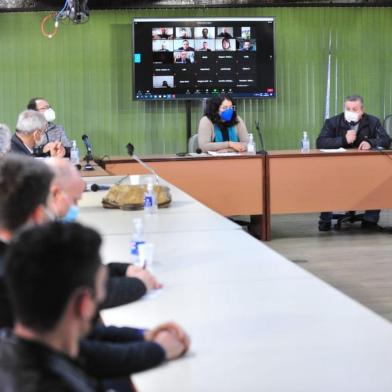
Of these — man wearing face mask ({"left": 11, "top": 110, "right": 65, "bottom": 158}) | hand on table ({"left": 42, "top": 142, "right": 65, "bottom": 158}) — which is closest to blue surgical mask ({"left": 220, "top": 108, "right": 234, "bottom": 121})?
hand on table ({"left": 42, "top": 142, "right": 65, "bottom": 158})

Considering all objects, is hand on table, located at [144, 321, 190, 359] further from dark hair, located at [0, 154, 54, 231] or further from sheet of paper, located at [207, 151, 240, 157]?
sheet of paper, located at [207, 151, 240, 157]

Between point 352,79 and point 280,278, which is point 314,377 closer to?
point 280,278

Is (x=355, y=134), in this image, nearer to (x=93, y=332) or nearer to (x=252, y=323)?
(x=252, y=323)

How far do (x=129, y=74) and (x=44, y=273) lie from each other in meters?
8.09

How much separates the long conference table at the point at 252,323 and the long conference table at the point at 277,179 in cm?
362

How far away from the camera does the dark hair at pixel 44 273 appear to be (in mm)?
1211

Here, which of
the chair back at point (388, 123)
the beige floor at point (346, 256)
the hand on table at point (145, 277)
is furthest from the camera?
the chair back at point (388, 123)

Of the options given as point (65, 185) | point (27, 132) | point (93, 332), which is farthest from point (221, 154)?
point (93, 332)

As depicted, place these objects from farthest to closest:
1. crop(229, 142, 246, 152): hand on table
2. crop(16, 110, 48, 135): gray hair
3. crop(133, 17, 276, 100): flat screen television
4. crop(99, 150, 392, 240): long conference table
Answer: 1. crop(133, 17, 276, 100): flat screen television
2. crop(229, 142, 246, 152): hand on table
3. crop(99, 150, 392, 240): long conference table
4. crop(16, 110, 48, 135): gray hair

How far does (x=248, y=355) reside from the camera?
1.80 meters

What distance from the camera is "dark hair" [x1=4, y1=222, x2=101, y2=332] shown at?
47.7 inches

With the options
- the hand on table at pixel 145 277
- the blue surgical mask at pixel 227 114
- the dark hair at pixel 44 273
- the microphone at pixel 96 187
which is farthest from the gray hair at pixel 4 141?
the blue surgical mask at pixel 227 114

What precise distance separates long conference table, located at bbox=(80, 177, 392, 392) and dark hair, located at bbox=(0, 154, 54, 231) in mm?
408

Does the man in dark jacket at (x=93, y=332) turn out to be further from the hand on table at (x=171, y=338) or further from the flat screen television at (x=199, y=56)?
the flat screen television at (x=199, y=56)
